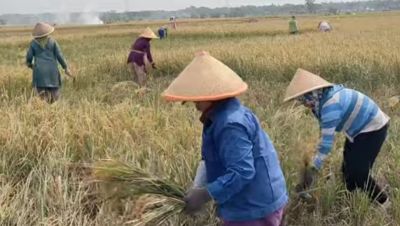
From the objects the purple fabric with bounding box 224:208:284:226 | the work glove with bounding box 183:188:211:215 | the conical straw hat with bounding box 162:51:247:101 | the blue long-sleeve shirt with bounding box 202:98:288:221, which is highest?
the conical straw hat with bounding box 162:51:247:101

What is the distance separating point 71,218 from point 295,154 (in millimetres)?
1444

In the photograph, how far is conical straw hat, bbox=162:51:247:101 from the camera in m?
2.27

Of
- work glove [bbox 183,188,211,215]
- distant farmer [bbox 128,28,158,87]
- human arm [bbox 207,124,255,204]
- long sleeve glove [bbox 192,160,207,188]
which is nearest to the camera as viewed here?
human arm [bbox 207,124,255,204]

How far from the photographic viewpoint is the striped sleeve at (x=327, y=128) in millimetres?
3109

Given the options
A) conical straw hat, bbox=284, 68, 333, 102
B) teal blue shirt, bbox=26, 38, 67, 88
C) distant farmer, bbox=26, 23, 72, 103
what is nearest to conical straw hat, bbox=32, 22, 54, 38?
distant farmer, bbox=26, 23, 72, 103

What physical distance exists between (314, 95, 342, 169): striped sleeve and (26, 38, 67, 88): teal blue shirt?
4.50 meters

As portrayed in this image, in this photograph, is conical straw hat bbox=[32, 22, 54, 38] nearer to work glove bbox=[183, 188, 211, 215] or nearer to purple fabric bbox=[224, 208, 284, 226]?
work glove bbox=[183, 188, 211, 215]

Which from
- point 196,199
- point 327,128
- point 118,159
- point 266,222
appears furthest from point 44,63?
point 266,222

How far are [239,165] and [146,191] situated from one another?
2.21ft

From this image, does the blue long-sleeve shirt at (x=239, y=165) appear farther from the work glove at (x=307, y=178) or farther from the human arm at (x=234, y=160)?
the work glove at (x=307, y=178)

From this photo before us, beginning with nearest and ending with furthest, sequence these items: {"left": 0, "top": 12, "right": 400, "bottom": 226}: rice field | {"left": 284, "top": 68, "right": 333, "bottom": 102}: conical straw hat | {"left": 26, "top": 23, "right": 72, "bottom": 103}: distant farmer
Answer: {"left": 0, "top": 12, "right": 400, "bottom": 226}: rice field, {"left": 284, "top": 68, "right": 333, "bottom": 102}: conical straw hat, {"left": 26, "top": 23, "right": 72, "bottom": 103}: distant farmer

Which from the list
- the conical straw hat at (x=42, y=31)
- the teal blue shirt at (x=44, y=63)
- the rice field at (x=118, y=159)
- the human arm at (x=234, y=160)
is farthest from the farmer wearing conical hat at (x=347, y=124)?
the teal blue shirt at (x=44, y=63)

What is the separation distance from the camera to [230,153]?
7.18ft

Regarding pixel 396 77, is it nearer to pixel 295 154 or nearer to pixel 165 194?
pixel 295 154
